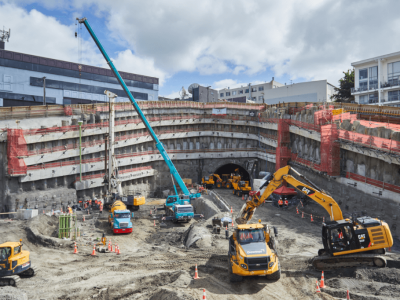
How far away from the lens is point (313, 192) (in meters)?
15.7

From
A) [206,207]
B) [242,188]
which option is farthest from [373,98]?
[206,207]

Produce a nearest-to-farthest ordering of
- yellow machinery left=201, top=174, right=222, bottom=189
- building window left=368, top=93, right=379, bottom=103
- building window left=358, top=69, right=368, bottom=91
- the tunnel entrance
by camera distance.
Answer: yellow machinery left=201, top=174, right=222, bottom=189 < building window left=368, top=93, right=379, bottom=103 < building window left=358, top=69, right=368, bottom=91 < the tunnel entrance

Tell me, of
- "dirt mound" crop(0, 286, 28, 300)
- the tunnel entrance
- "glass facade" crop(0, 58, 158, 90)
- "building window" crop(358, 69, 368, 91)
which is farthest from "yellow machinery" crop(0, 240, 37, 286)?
"building window" crop(358, 69, 368, 91)

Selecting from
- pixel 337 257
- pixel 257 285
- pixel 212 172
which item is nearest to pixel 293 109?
pixel 212 172

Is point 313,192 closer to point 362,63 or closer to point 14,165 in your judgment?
point 14,165

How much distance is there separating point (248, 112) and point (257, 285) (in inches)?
1433

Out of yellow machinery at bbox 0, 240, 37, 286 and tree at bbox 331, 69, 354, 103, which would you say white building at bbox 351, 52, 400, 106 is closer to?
tree at bbox 331, 69, 354, 103

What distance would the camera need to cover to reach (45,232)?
23984 millimetres

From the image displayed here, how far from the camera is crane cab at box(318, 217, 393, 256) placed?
43.8ft

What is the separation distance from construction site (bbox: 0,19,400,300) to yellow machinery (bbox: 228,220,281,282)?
5cm

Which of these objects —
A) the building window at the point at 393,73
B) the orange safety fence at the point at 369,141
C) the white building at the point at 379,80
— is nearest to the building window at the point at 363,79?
the white building at the point at 379,80

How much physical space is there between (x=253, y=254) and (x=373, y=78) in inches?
1805

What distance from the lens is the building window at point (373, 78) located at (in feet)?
155

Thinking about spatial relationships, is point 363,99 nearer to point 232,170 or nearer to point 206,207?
point 232,170
